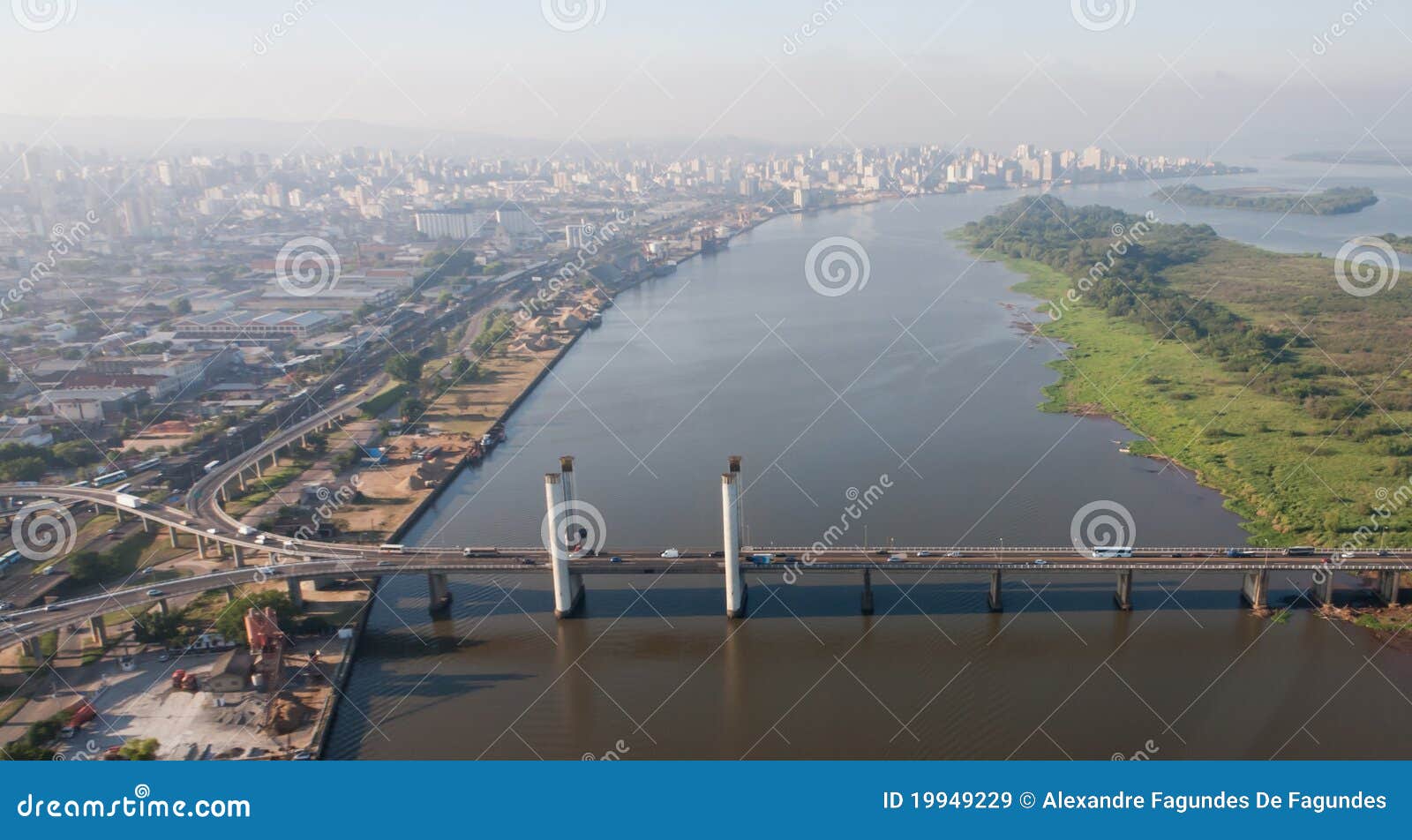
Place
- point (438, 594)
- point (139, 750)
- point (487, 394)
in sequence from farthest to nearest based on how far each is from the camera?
point (487, 394) → point (438, 594) → point (139, 750)

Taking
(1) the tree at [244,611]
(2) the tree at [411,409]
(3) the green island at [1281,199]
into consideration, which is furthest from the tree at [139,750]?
(3) the green island at [1281,199]

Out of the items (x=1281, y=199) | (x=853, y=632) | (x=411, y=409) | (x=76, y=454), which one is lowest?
(x=853, y=632)

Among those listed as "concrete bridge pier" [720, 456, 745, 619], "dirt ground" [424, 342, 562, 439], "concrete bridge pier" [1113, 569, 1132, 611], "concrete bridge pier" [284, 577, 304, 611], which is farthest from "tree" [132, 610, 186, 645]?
"concrete bridge pier" [1113, 569, 1132, 611]

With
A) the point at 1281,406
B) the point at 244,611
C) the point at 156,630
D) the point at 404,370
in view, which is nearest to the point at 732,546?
the point at 244,611

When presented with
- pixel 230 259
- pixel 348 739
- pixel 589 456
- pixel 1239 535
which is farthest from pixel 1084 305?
pixel 230 259

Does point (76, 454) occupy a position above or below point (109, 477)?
above

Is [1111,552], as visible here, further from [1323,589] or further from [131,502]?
[131,502]

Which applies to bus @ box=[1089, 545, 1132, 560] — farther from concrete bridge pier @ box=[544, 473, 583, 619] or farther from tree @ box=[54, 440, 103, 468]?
tree @ box=[54, 440, 103, 468]
